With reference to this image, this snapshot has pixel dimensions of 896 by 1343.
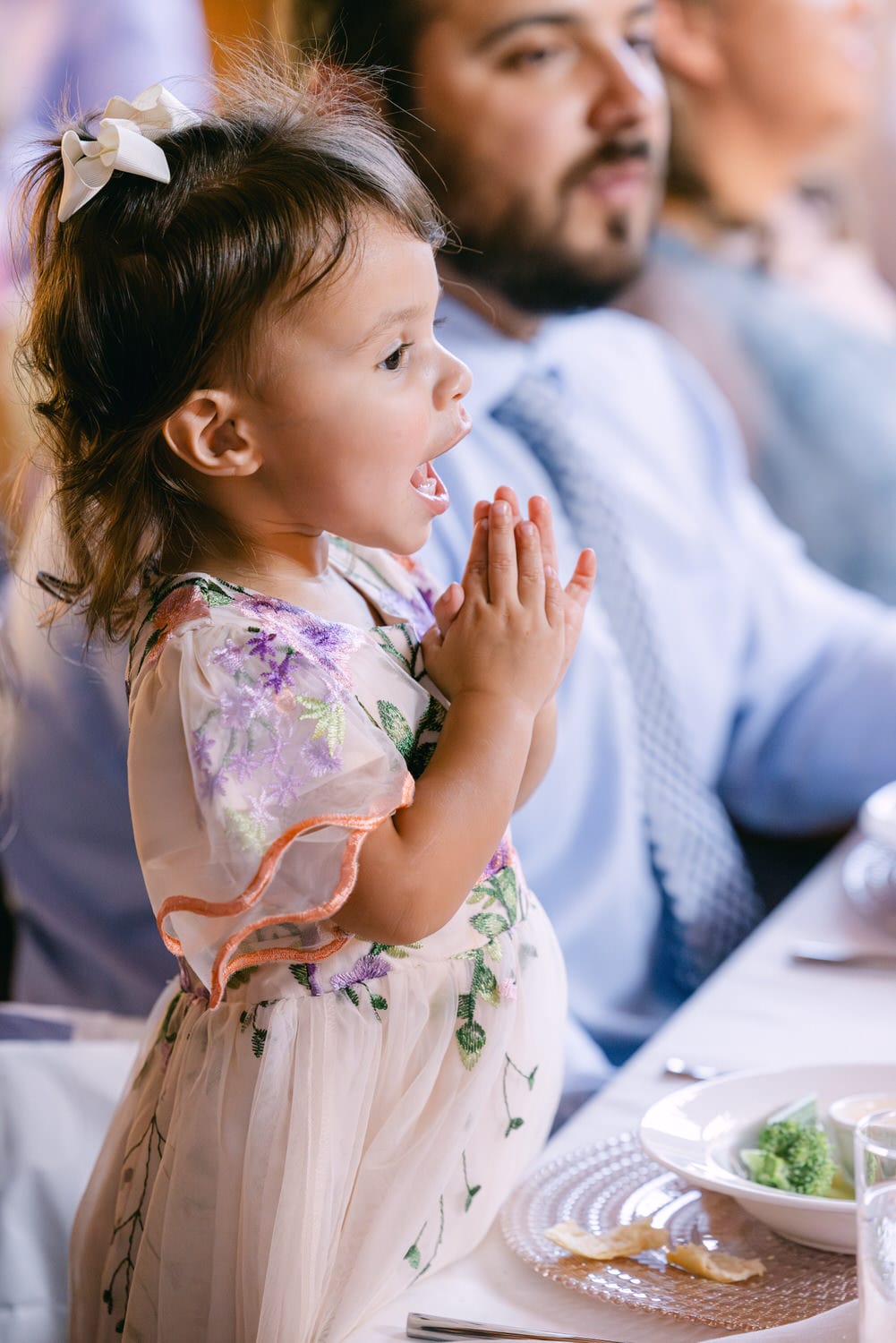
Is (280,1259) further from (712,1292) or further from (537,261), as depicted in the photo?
(537,261)

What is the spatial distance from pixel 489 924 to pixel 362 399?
0.32 meters

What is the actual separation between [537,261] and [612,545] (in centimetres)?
37

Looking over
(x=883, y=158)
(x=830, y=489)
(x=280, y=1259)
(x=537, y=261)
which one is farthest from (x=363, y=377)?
(x=883, y=158)

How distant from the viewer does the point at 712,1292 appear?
765mm

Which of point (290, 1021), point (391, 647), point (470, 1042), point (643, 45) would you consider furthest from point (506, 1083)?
point (643, 45)

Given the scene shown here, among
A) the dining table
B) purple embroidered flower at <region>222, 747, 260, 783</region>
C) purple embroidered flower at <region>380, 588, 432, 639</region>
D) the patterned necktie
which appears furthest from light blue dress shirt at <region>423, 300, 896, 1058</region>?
purple embroidered flower at <region>222, 747, 260, 783</region>

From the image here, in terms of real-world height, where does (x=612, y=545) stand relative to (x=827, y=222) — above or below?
below

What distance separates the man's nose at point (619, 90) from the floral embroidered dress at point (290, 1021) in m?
1.12

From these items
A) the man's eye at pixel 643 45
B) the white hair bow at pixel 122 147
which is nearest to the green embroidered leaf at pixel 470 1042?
the white hair bow at pixel 122 147

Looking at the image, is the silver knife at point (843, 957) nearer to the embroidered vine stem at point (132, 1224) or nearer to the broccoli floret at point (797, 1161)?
the broccoli floret at point (797, 1161)

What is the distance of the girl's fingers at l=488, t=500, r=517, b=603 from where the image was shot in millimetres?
831

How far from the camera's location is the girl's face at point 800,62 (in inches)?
82.9

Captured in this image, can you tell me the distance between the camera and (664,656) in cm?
186

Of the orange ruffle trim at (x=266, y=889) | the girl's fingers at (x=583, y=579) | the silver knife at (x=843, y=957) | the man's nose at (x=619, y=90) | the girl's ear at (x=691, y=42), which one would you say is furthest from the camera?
the girl's ear at (x=691, y=42)
